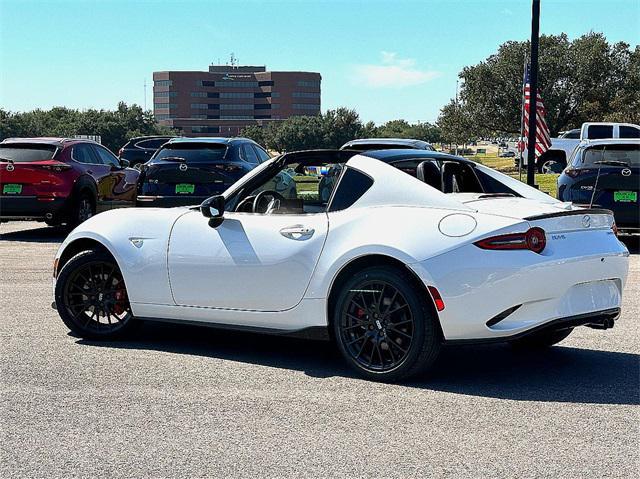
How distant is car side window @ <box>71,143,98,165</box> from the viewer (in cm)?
1564

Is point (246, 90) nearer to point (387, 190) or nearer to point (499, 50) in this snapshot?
point (499, 50)

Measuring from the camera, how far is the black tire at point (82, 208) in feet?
49.7

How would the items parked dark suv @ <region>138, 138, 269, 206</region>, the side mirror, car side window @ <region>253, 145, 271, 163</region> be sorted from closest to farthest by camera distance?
the side mirror, parked dark suv @ <region>138, 138, 269, 206</region>, car side window @ <region>253, 145, 271, 163</region>

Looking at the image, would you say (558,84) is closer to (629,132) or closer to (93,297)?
(629,132)

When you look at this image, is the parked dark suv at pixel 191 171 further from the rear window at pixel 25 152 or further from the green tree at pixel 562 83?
the green tree at pixel 562 83

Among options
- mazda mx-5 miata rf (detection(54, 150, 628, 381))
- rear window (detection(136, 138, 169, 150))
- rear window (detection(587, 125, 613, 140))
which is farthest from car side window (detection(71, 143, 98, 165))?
rear window (detection(587, 125, 613, 140))

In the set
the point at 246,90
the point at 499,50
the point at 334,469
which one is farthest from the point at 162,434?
the point at 246,90

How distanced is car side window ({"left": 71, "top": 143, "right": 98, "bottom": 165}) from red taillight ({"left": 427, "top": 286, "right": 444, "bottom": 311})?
1138 cm

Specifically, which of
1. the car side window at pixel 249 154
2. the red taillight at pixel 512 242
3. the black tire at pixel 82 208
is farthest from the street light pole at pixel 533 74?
the red taillight at pixel 512 242

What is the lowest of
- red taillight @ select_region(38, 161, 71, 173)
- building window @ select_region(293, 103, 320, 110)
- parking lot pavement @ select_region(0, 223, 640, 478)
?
parking lot pavement @ select_region(0, 223, 640, 478)

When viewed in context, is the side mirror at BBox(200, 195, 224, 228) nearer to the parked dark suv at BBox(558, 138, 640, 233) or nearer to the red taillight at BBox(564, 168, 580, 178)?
the parked dark suv at BBox(558, 138, 640, 233)

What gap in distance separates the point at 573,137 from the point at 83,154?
24343 mm

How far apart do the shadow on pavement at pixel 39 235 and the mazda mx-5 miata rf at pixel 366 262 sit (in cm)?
851

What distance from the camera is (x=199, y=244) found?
20.9 feet
